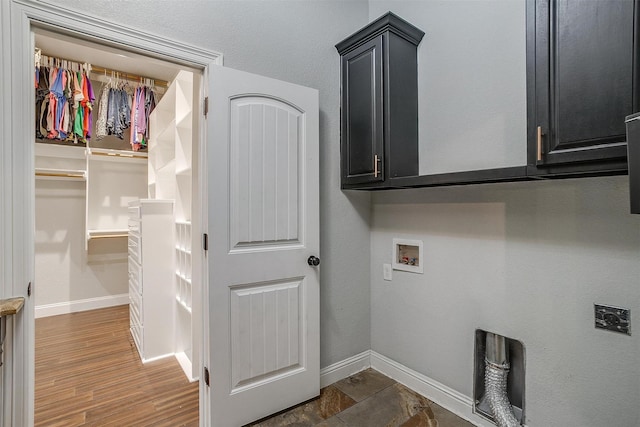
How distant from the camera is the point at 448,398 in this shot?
192 cm

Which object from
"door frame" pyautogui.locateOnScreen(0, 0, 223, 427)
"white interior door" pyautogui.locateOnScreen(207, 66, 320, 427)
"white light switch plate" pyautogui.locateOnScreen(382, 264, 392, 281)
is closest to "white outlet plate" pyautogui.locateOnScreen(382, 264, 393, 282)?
"white light switch plate" pyautogui.locateOnScreen(382, 264, 392, 281)

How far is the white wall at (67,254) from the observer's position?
367 centimetres

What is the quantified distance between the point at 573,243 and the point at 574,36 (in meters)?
0.89

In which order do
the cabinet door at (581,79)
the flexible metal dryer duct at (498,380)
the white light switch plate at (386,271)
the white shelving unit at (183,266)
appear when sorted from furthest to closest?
the white shelving unit at (183,266)
the white light switch plate at (386,271)
the flexible metal dryer duct at (498,380)
the cabinet door at (581,79)

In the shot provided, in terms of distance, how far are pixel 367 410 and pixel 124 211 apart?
12.8 ft

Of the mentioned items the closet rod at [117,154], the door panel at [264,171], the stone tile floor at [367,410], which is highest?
the closet rod at [117,154]

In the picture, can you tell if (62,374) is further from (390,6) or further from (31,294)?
(390,6)

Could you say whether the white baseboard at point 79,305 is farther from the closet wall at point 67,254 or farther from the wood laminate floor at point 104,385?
the wood laminate floor at point 104,385

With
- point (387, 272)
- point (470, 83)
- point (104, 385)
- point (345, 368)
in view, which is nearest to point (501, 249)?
point (387, 272)

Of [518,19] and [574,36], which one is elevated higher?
[518,19]

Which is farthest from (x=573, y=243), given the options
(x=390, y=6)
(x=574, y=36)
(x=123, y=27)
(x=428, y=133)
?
(x=123, y=27)

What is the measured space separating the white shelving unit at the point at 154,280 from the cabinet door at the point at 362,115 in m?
1.67

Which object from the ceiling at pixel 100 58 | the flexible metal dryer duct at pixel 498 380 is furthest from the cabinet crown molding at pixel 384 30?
the flexible metal dryer duct at pixel 498 380

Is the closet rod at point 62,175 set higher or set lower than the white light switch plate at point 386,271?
higher
